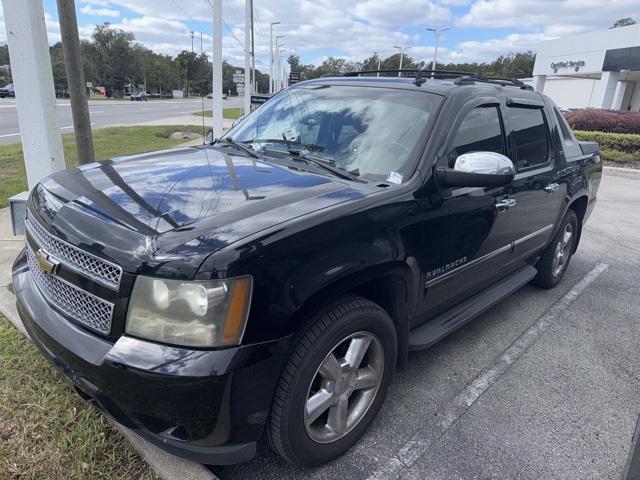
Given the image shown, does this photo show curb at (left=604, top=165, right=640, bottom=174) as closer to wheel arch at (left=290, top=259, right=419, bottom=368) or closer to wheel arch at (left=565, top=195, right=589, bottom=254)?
wheel arch at (left=565, top=195, right=589, bottom=254)

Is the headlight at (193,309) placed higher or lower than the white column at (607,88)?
lower

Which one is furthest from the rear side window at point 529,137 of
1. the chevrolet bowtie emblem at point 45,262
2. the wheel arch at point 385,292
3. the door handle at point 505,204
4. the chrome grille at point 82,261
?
the chevrolet bowtie emblem at point 45,262

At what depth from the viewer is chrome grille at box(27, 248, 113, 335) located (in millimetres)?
1825

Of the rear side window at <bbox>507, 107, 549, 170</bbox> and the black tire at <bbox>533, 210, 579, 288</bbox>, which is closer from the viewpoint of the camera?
the rear side window at <bbox>507, 107, 549, 170</bbox>

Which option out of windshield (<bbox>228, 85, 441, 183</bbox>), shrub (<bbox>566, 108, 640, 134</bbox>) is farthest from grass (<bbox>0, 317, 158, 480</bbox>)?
shrub (<bbox>566, 108, 640, 134</bbox>)

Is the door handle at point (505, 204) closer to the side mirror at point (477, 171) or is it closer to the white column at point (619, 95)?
the side mirror at point (477, 171)

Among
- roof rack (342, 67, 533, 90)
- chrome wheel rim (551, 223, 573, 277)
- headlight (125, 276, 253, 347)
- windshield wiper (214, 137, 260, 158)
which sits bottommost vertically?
chrome wheel rim (551, 223, 573, 277)

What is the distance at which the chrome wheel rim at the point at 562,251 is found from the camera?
15.0 ft

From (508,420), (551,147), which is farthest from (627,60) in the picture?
(508,420)

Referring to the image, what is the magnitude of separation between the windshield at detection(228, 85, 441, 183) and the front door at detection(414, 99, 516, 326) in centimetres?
24

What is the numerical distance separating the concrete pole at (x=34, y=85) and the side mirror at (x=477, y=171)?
2.99 metres

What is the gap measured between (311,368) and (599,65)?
39.6 m

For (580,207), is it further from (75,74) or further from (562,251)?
(75,74)

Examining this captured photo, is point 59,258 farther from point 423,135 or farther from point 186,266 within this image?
point 423,135
